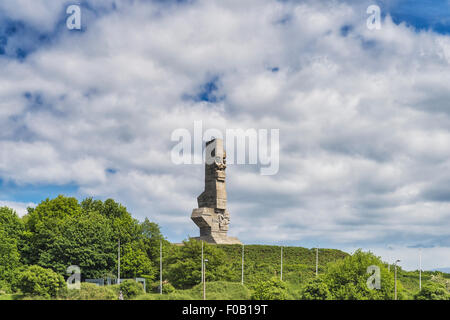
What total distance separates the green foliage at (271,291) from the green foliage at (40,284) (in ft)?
46.3

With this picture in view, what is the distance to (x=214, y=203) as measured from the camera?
63.9 meters

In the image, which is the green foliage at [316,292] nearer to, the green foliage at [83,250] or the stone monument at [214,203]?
the green foliage at [83,250]

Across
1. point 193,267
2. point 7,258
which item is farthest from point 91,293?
point 7,258

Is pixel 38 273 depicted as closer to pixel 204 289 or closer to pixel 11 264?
pixel 204 289

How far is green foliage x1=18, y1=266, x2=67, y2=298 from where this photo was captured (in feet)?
128

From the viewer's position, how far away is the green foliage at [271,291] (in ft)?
122

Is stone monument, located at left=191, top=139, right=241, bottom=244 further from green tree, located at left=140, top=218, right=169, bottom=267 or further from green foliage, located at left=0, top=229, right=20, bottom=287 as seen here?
green foliage, located at left=0, top=229, right=20, bottom=287

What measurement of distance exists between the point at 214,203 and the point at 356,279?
2696 cm

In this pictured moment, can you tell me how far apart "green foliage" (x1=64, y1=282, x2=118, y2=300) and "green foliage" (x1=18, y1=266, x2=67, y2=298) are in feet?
3.21

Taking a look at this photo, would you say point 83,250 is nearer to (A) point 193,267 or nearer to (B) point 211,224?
(A) point 193,267

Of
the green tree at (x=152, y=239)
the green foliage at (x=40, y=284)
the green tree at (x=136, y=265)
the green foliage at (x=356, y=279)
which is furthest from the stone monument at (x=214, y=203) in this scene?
the green foliage at (x=40, y=284)

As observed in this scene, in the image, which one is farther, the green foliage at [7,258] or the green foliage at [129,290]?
the green foliage at [7,258]

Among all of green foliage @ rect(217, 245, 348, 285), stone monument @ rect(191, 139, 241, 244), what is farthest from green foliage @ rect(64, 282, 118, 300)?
stone monument @ rect(191, 139, 241, 244)
